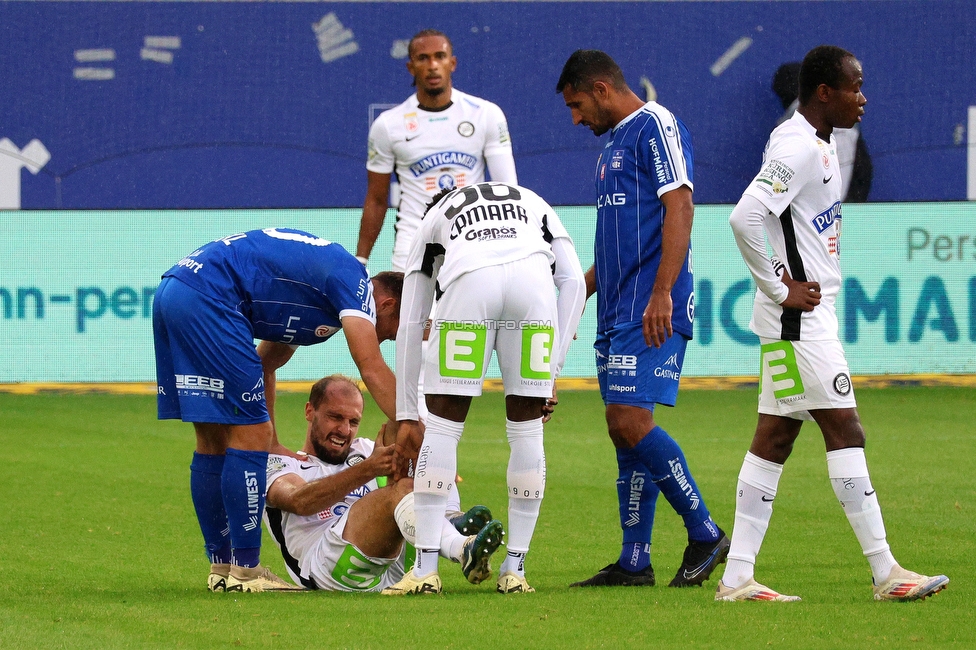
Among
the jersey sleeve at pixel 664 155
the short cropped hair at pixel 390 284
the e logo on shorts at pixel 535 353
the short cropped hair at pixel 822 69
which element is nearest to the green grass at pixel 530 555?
the e logo on shorts at pixel 535 353

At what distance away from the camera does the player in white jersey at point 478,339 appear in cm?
520

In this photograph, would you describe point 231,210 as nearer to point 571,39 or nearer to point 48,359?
point 48,359

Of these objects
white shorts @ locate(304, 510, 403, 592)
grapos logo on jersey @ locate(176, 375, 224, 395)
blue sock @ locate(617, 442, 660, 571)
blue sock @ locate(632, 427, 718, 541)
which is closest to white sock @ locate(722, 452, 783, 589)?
blue sock @ locate(632, 427, 718, 541)

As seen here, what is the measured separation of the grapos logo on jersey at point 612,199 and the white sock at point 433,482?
1148 millimetres

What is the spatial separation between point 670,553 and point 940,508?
1.94 metres

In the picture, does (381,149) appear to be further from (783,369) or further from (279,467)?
(783,369)

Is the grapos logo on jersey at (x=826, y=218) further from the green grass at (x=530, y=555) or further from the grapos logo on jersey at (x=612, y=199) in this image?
the green grass at (x=530, y=555)

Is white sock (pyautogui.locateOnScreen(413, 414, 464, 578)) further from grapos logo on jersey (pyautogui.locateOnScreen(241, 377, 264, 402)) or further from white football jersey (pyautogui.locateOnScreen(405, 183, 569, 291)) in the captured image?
grapos logo on jersey (pyautogui.locateOnScreen(241, 377, 264, 402))

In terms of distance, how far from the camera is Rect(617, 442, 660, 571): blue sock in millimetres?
5711

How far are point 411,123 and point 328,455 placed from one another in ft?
8.60

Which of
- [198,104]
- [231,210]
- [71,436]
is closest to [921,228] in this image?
[231,210]

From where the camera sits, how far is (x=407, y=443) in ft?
18.1

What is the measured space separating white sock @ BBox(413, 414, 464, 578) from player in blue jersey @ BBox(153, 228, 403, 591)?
0.84ft

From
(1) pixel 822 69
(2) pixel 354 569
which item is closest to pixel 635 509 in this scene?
(2) pixel 354 569
